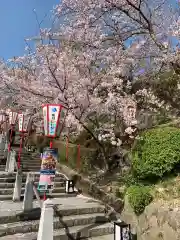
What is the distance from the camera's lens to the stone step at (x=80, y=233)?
8426 mm

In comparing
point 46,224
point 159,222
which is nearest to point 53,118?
point 46,224

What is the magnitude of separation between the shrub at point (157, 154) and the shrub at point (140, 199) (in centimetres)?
76

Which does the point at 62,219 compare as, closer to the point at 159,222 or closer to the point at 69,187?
the point at 159,222

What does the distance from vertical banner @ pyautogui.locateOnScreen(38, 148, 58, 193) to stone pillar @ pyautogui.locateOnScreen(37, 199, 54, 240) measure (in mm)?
548

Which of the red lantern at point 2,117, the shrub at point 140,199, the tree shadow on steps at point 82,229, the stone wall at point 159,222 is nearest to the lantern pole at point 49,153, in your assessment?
the tree shadow on steps at point 82,229

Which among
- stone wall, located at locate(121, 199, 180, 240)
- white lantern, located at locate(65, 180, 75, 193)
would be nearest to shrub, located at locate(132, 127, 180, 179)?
stone wall, located at locate(121, 199, 180, 240)

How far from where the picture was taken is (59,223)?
9469 millimetres

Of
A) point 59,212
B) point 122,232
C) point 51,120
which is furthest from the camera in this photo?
point 59,212

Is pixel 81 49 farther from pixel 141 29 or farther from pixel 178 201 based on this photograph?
pixel 178 201

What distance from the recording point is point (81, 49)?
49.2ft

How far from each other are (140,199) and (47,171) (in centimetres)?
340

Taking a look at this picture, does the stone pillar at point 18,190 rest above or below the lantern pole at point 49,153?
below

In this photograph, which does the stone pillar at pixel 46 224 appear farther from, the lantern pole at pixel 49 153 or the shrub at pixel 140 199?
the shrub at pixel 140 199

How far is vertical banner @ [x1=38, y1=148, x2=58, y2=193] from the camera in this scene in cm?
780
